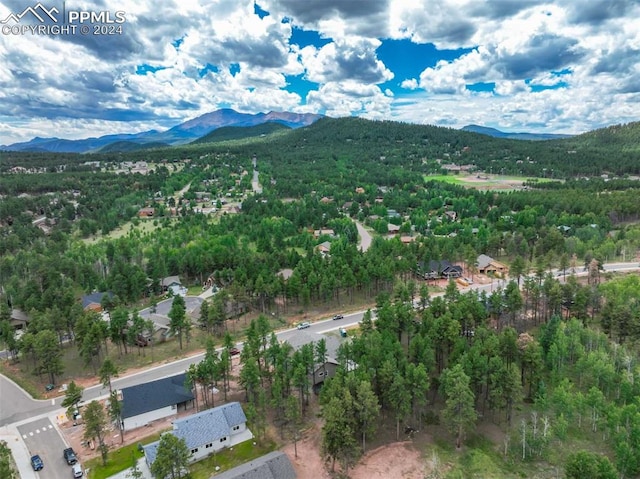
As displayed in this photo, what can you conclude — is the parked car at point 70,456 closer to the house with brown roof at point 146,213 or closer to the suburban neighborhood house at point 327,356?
the suburban neighborhood house at point 327,356

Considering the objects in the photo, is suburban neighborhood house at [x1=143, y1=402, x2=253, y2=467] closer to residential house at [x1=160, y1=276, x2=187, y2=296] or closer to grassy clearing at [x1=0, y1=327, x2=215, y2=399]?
grassy clearing at [x1=0, y1=327, x2=215, y2=399]

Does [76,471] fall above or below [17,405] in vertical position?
above

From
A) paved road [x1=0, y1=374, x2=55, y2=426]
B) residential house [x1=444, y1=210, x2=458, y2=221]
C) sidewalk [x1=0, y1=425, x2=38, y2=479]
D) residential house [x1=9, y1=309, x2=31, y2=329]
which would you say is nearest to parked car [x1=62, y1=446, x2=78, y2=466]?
sidewalk [x1=0, y1=425, x2=38, y2=479]

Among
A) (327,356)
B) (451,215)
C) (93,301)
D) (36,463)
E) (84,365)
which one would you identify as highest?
(451,215)

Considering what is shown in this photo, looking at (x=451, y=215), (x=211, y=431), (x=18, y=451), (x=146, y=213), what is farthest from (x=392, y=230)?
(x=18, y=451)

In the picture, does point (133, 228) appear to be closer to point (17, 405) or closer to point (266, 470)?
point (17, 405)

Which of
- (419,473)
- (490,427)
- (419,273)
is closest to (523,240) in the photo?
(419,273)
